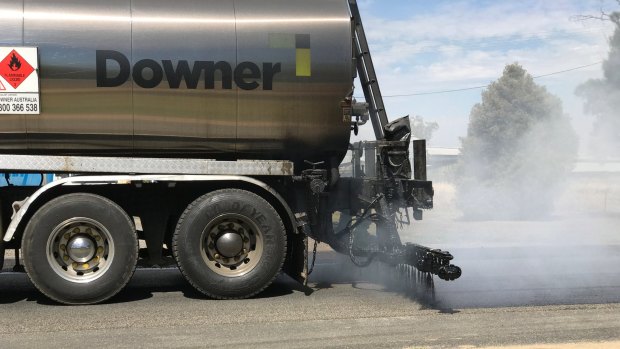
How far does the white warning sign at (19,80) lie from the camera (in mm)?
6234

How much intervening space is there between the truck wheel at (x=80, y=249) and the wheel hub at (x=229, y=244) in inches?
34.9

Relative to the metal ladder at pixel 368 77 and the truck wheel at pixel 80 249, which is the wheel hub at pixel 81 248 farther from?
the metal ladder at pixel 368 77

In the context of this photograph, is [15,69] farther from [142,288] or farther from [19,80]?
[142,288]

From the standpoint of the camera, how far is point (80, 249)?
20.9 feet

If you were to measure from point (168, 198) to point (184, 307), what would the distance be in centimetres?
122

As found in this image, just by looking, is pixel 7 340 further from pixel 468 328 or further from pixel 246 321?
pixel 468 328

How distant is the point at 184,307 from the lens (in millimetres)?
A: 6414

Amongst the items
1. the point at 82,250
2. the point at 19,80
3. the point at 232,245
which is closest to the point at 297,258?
the point at 232,245

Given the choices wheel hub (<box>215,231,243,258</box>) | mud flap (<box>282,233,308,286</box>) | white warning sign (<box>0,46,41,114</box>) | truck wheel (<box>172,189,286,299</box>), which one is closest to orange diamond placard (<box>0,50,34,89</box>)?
white warning sign (<box>0,46,41,114</box>)

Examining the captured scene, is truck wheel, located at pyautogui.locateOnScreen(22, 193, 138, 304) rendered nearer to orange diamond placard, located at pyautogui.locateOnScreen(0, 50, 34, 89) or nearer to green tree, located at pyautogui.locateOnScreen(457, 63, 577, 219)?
orange diamond placard, located at pyautogui.locateOnScreen(0, 50, 34, 89)

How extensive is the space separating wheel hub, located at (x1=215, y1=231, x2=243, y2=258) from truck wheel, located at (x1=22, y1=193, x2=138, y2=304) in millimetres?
887

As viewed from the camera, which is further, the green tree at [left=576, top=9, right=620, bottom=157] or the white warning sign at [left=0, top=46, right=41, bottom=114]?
the green tree at [left=576, top=9, right=620, bottom=157]

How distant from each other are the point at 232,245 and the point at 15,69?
2.88 m

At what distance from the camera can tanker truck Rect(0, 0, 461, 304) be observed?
20.7 feet
